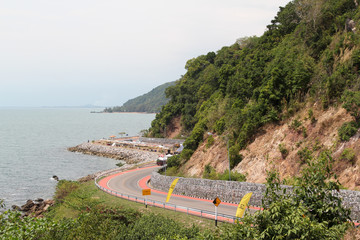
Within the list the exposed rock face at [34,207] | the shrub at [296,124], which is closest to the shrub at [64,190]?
the exposed rock face at [34,207]

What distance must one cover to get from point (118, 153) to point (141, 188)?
44.3 metres

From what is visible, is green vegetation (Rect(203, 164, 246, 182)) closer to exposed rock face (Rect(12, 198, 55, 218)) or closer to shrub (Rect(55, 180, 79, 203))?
shrub (Rect(55, 180, 79, 203))

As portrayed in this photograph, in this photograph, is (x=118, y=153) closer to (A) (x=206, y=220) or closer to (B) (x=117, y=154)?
(B) (x=117, y=154)

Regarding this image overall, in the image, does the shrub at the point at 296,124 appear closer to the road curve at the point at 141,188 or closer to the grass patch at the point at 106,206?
the road curve at the point at 141,188

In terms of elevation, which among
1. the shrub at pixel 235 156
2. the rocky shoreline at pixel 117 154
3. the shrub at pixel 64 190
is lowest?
the rocky shoreline at pixel 117 154

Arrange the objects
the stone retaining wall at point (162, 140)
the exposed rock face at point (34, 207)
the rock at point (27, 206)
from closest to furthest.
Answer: the exposed rock face at point (34, 207) < the rock at point (27, 206) < the stone retaining wall at point (162, 140)

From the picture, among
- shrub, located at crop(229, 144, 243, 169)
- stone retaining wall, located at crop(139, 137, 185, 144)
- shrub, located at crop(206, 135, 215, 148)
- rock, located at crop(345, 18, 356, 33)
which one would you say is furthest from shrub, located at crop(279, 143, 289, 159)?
stone retaining wall, located at crop(139, 137, 185, 144)

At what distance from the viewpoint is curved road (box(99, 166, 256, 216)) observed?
1104 inches

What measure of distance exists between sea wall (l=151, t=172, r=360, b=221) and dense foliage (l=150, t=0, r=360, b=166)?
7072 millimetres

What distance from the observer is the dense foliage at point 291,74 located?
103ft

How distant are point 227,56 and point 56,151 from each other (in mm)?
57443

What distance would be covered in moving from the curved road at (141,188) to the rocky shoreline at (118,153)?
1706 centimetres

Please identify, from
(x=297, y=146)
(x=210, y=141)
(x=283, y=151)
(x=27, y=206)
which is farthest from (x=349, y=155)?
(x=27, y=206)

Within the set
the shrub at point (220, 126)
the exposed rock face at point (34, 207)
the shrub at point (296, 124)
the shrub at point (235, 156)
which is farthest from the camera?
the shrub at point (220, 126)
